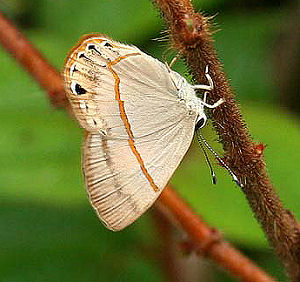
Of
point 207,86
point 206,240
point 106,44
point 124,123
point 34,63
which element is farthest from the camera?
point 34,63

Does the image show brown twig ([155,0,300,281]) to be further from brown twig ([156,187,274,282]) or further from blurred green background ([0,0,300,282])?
blurred green background ([0,0,300,282])

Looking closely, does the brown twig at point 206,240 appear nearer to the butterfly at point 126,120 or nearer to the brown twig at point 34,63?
the butterfly at point 126,120

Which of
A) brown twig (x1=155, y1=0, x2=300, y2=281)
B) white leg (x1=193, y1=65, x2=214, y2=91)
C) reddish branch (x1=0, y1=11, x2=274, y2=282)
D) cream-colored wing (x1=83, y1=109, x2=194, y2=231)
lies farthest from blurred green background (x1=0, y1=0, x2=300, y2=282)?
white leg (x1=193, y1=65, x2=214, y2=91)

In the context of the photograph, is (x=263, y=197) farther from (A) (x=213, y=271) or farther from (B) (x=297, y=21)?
(B) (x=297, y=21)

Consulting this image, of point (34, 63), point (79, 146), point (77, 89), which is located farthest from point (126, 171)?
point (79, 146)

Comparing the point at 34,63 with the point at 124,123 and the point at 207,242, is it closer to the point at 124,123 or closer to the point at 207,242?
the point at 124,123

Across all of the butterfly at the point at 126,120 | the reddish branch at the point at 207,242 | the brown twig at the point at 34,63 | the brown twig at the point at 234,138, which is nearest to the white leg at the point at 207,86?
the brown twig at the point at 234,138

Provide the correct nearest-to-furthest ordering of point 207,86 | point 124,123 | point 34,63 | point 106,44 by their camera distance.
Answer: point 207,86
point 106,44
point 124,123
point 34,63

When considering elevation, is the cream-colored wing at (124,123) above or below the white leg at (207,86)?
below
